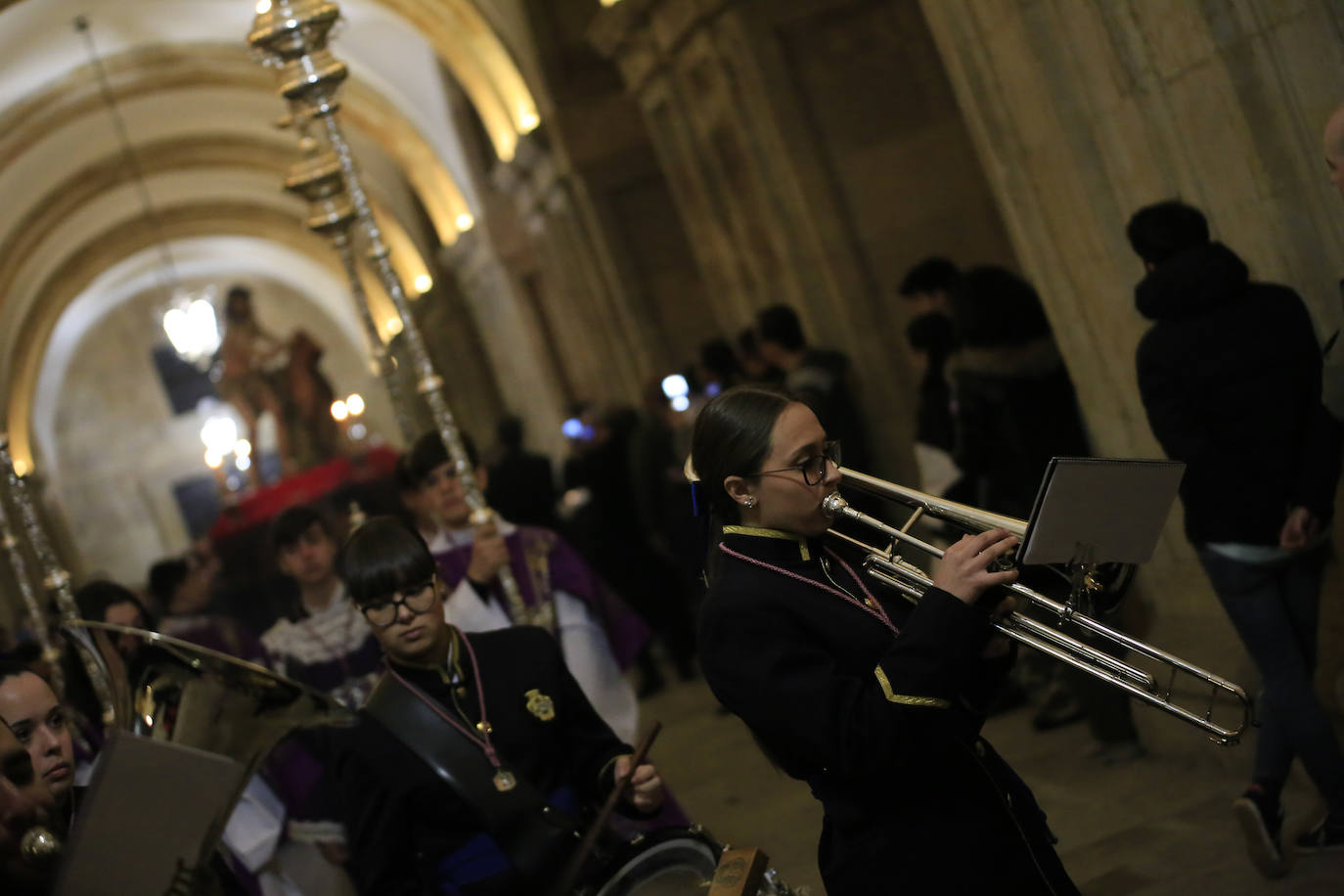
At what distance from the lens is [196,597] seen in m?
9.60

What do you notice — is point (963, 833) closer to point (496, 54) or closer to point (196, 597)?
point (196, 597)

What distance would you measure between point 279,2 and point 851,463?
3.47 m

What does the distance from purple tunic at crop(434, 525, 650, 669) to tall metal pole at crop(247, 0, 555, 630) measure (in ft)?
0.24

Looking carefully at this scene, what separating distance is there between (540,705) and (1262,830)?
2204 millimetres

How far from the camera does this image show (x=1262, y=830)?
443 centimetres

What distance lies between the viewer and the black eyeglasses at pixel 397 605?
3611 mm

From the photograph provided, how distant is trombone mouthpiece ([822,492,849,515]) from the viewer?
2697mm

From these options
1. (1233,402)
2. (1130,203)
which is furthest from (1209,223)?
(1233,402)

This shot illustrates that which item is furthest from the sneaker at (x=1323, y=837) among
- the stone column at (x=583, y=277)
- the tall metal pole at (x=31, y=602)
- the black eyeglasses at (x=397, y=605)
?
the stone column at (x=583, y=277)

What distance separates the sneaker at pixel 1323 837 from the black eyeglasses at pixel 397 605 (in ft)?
8.88

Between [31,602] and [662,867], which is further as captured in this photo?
[31,602]

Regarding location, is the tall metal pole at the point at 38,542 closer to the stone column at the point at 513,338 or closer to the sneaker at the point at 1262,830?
the sneaker at the point at 1262,830

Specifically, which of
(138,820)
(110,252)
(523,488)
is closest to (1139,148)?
(138,820)

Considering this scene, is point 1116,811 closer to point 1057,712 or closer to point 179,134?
point 1057,712
